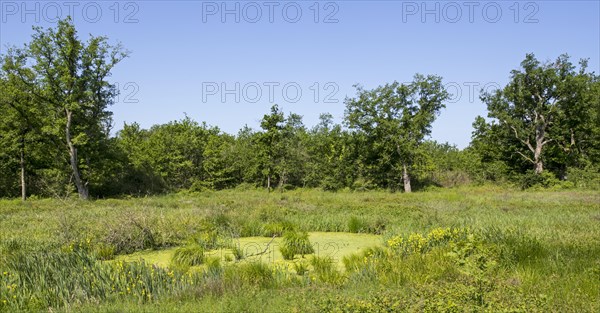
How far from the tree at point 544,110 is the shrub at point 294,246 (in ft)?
94.5

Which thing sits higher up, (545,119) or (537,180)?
(545,119)

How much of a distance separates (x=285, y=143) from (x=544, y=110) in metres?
20.7

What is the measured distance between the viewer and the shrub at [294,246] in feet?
27.7

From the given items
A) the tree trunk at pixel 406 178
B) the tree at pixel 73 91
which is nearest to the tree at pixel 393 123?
the tree trunk at pixel 406 178

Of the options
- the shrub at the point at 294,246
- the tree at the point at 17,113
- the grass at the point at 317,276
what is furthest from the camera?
the tree at the point at 17,113

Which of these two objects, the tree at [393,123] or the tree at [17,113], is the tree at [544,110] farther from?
the tree at [17,113]

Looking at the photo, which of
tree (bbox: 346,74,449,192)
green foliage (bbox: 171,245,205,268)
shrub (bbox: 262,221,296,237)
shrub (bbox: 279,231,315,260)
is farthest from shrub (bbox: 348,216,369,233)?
tree (bbox: 346,74,449,192)

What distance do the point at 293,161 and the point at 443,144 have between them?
2311 centimetres

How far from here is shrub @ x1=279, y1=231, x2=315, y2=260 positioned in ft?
27.7

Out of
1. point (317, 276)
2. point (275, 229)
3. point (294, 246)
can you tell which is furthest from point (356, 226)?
point (317, 276)

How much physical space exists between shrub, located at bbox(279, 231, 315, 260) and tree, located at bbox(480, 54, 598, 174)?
28.8 m

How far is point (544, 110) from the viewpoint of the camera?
32062 millimetres

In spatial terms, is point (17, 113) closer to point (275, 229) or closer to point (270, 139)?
point (270, 139)

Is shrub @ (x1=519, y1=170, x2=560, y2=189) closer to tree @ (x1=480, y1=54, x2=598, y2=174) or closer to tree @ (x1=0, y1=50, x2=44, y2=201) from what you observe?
tree @ (x1=480, y1=54, x2=598, y2=174)
